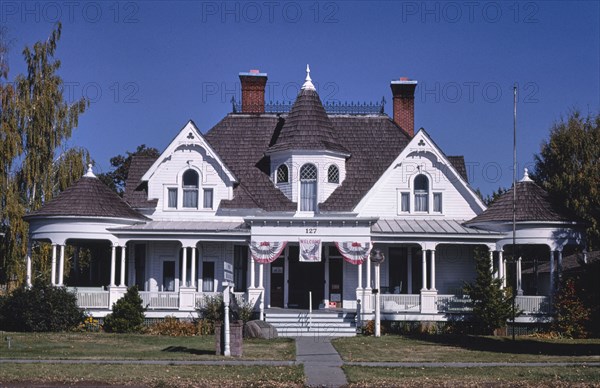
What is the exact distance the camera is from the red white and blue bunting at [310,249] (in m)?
35.6

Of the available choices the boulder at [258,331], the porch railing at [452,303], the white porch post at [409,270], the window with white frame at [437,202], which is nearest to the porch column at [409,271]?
the white porch post at [409,270]

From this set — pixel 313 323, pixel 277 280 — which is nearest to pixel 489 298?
pixel 313 323

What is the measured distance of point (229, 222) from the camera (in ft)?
126

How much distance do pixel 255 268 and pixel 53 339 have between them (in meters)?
11.1

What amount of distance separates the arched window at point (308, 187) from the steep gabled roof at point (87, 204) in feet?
24.0

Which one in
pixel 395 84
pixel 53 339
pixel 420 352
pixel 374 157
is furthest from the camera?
pixel 395 84

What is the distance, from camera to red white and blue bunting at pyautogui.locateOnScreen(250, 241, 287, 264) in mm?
35562

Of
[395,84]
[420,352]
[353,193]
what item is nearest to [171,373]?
[420,352]

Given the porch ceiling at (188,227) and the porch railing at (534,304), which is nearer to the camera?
the porch railing at (534,304)

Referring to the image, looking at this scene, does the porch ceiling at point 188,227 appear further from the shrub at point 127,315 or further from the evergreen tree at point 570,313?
the evergreen tree at point 570,313

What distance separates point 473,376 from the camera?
19.5 m

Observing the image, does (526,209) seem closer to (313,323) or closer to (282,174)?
(313,323)

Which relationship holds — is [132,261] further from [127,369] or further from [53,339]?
[127,369]

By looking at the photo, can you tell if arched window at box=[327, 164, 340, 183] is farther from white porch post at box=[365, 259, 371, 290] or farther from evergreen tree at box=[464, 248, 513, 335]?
evergreen tree at box=[464, 248, 513, 335]
